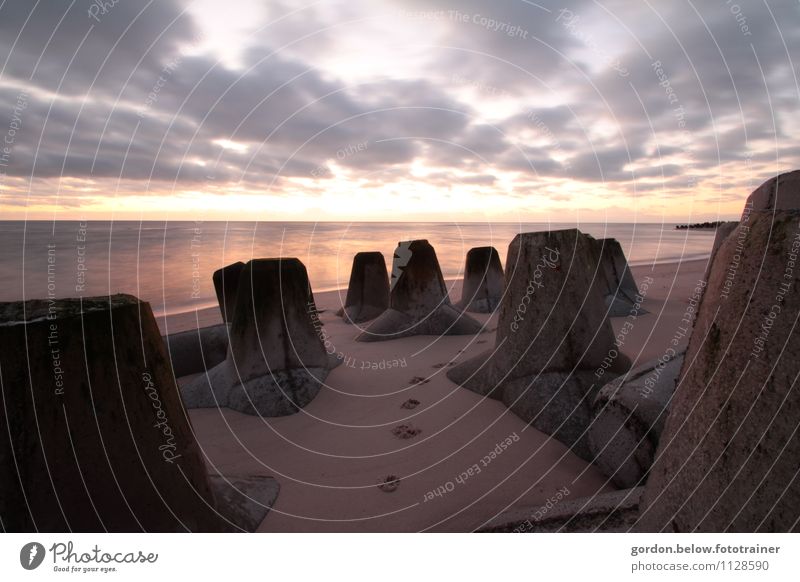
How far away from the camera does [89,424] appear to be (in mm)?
1985

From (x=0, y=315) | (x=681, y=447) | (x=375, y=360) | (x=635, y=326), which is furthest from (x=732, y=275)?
(x=635, y=326)

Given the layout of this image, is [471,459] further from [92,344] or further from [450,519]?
[92,344]

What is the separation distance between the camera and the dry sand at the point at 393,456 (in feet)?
9.22

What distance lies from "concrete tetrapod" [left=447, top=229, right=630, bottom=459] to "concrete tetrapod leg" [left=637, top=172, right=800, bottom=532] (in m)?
A: 2.30

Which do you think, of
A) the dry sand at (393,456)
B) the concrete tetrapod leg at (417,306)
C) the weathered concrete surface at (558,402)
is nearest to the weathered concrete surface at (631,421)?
the dry sand at (393,456)

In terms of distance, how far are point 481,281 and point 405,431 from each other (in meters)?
7.00

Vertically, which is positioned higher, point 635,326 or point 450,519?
point 635,326

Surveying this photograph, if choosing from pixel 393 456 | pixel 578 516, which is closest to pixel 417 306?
pixel 393 456

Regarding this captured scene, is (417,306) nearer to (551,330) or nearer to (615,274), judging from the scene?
(551,330)

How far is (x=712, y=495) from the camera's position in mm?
1485

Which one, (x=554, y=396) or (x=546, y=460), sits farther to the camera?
(x=554, y=396)

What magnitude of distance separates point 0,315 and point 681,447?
283cm

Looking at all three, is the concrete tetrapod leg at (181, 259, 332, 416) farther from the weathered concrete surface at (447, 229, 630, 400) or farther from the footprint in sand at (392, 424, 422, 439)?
the weathered concrete surface at (447, 229, 630, 400)

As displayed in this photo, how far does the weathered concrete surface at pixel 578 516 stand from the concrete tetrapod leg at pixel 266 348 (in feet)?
9.06
